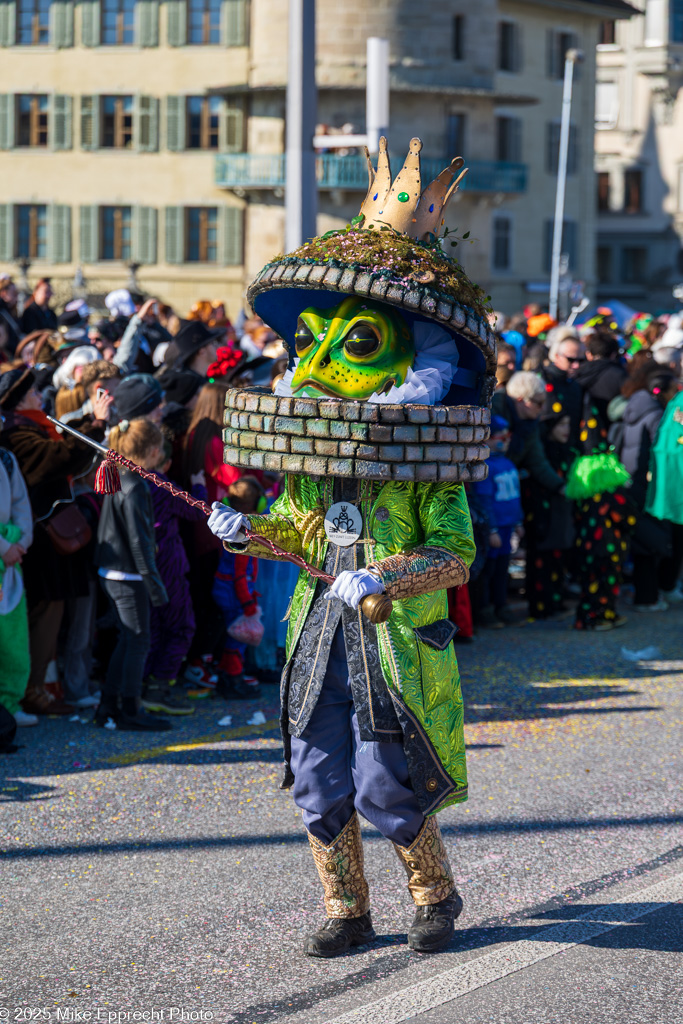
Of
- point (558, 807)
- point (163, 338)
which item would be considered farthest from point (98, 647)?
point (163, 338)

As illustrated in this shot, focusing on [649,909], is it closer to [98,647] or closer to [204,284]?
[98,647]

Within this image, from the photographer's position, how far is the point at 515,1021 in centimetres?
388

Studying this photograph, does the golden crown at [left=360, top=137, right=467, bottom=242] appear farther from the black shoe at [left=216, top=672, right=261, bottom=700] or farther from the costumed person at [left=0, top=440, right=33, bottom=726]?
the black shoe at [left=216, top=672, right=261, bottom=700]

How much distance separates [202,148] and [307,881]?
1503 inches

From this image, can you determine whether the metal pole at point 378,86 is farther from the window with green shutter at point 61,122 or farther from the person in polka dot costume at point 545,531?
the window with green shutter at point 61,122

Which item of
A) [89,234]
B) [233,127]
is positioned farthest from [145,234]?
[233,127]

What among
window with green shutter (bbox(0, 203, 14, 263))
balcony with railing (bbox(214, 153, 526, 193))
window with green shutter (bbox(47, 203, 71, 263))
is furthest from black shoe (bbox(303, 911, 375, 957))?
window with green shutter (bbox(0, 203, 14, 263))

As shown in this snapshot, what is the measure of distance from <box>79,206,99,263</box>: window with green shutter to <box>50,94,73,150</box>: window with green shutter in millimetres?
2030

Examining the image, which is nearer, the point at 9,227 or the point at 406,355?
the point at 406,355

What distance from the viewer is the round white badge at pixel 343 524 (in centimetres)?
419

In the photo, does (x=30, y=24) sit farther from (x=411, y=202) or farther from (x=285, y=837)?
(x=411, y=202)

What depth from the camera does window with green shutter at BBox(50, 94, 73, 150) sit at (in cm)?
4066

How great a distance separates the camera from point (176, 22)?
39.9 metres

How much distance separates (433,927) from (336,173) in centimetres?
3569
